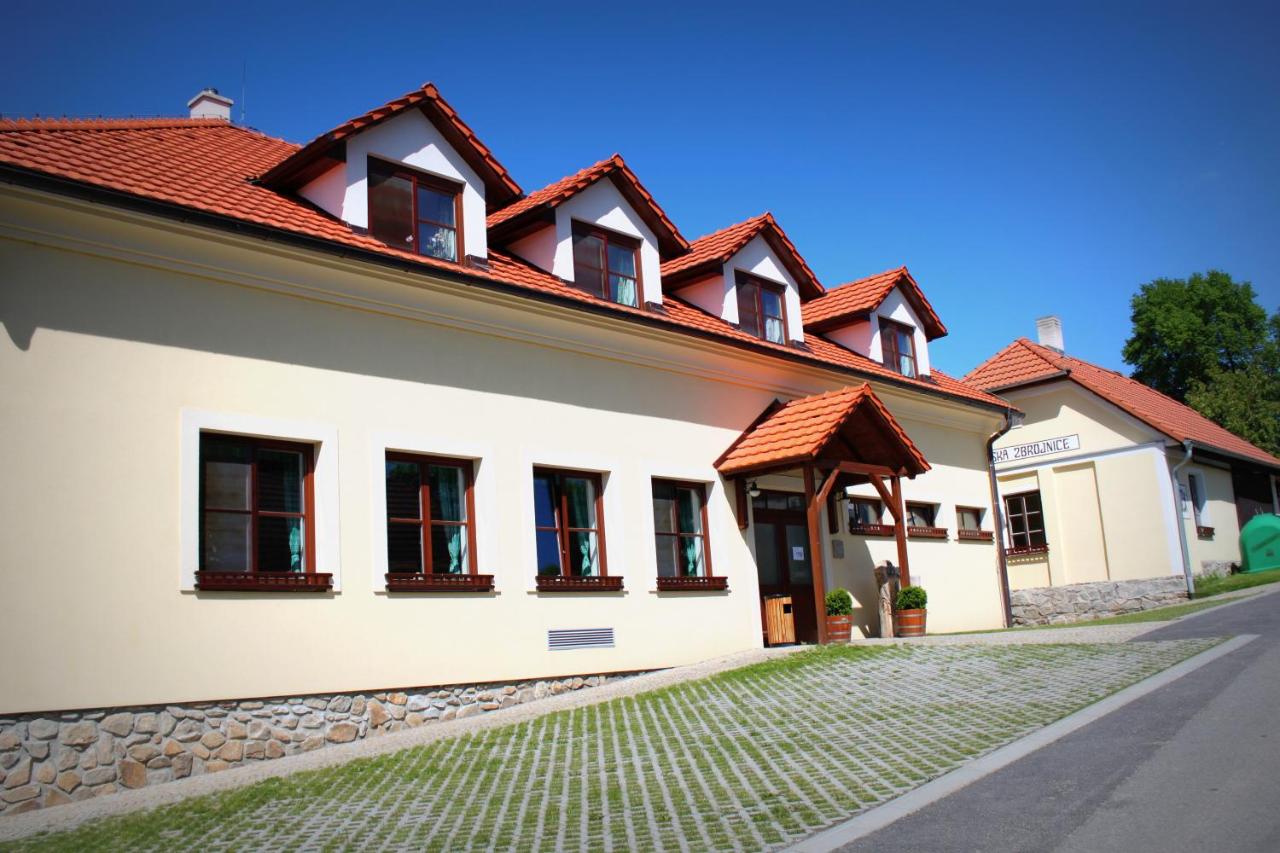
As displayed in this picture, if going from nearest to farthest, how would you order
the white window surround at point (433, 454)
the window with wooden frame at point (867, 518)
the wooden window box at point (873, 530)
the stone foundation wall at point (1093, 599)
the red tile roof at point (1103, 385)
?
the white window surround at point (433, 454)
the wooden window box at point (873, 530)
the window with wooden frame at point (867, 518)
the stone foundation wall at point (1093, 599)
the red tile roof at point (1103, 385)

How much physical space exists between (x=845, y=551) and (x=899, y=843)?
13.2m

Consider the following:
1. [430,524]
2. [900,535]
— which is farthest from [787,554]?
[430,524]

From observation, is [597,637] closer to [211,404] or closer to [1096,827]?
[211,404]

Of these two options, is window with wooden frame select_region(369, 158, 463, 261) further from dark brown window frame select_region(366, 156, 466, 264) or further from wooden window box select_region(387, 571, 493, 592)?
wooden window box select_region(387, 571, 493, 592)

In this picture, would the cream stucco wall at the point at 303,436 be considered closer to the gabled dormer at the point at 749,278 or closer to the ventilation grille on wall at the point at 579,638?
the ventilation grille on wall at the point at 579,638

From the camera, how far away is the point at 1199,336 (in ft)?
164

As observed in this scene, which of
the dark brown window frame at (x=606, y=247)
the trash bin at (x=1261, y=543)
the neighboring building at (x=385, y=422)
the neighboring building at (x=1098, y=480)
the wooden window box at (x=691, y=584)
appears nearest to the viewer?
the neighboring building at (x=385, y=422)

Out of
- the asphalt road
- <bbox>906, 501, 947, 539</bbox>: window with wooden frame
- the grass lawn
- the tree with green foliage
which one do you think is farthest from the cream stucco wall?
the tree with green foliage

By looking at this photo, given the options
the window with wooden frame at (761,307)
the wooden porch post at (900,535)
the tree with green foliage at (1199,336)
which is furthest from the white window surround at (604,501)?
the tree with green foliage at (1199,336)

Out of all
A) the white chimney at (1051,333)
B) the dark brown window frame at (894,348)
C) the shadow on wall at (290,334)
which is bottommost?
the shadow on wall at (290,334)

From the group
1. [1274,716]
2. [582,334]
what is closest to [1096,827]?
[1274,716]

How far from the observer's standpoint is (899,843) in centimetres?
642

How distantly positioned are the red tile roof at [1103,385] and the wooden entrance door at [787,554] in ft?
42.0

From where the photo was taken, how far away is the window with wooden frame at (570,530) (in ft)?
47.9
